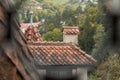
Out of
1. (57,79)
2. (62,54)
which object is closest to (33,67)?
(57,79)

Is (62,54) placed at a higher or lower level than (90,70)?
lower

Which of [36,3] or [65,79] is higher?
[36,3]

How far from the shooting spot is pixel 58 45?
491 cm

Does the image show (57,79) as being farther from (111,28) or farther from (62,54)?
(62,54)

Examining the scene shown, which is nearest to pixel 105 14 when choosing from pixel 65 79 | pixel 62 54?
pixel 65 79

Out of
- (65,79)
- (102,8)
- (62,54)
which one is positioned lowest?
(62,54)

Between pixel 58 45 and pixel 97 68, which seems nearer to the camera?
pixel 97 68

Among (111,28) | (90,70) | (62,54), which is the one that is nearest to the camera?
(111,28)

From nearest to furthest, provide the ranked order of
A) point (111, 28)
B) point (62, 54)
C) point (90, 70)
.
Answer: point (111, 28) < point (90, 70) < point (62, 54)

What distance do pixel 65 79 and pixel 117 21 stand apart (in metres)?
0.12

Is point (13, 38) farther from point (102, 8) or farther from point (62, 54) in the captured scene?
point (62, 54)

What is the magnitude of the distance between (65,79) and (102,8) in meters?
0.12

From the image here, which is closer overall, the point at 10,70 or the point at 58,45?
the point at 10,70

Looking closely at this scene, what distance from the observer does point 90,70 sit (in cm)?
51
